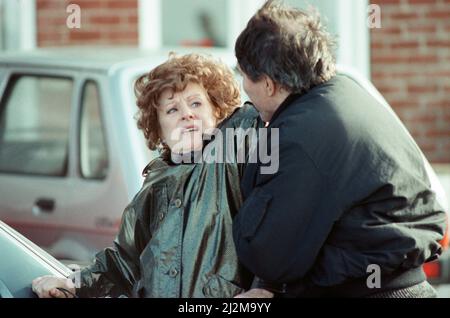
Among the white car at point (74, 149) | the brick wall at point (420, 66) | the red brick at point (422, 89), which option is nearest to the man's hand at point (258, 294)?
the white car at point (74, 149)

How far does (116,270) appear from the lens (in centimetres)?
318

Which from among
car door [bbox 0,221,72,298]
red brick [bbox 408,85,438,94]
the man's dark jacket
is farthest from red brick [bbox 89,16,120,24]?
the man's dark jacket

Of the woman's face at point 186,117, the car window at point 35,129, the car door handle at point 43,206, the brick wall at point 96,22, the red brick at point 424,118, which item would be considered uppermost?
the brick wall at point 96,22

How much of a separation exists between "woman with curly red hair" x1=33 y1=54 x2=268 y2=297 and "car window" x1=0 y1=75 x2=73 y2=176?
269 cm

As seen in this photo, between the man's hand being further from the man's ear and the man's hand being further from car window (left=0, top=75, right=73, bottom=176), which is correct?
car window (left=0, top=75, right=73, bottom=176)

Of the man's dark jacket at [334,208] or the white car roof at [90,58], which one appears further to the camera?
the white car roof at [90,58]

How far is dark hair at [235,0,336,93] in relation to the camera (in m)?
2.89

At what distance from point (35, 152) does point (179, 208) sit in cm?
339

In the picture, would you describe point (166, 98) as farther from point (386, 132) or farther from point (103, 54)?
point (103, 54)

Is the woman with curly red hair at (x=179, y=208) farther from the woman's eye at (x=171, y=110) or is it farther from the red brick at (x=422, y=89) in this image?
the red brick at (x=422, y=89)

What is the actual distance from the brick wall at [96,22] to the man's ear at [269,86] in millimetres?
6892

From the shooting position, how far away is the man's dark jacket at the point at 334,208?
2.75 m

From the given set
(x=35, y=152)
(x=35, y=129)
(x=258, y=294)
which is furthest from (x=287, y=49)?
(x=35, y=129)

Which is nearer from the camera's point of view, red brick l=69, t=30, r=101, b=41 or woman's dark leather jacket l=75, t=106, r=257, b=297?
woman's dark leather jacket l=75, t=106, r=257, b=297
